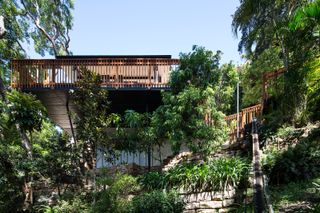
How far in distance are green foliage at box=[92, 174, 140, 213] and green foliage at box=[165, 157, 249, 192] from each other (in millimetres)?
1050

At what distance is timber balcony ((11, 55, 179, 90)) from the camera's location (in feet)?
41.0

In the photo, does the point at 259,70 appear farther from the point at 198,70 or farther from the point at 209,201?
the point at 209,201

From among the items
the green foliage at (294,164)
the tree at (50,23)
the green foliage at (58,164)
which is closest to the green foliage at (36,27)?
the tree at (50,23)

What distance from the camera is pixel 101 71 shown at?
12766 millimetres

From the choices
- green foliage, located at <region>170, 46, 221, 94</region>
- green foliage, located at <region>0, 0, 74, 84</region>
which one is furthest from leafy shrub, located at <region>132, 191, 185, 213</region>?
green foliage, located at <region>0, 0, 74, 84</region>

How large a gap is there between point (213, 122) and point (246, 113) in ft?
10.8

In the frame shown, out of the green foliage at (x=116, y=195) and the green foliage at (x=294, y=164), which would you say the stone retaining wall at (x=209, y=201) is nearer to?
the green foliage at (x=294, y=164)

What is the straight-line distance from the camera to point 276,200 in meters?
7.42

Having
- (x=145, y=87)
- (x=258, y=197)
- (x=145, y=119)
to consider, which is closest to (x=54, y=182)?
(x=145, y=119)

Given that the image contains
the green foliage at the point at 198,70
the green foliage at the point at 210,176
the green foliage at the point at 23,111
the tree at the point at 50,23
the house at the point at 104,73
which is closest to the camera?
the green foliage at the point at 210,176

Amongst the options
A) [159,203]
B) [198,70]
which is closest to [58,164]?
[159,203]

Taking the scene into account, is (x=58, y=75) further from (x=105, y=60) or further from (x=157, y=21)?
(x=157, y=21)

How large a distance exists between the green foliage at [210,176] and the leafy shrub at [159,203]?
0.75m

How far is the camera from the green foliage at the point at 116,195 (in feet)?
28.2
